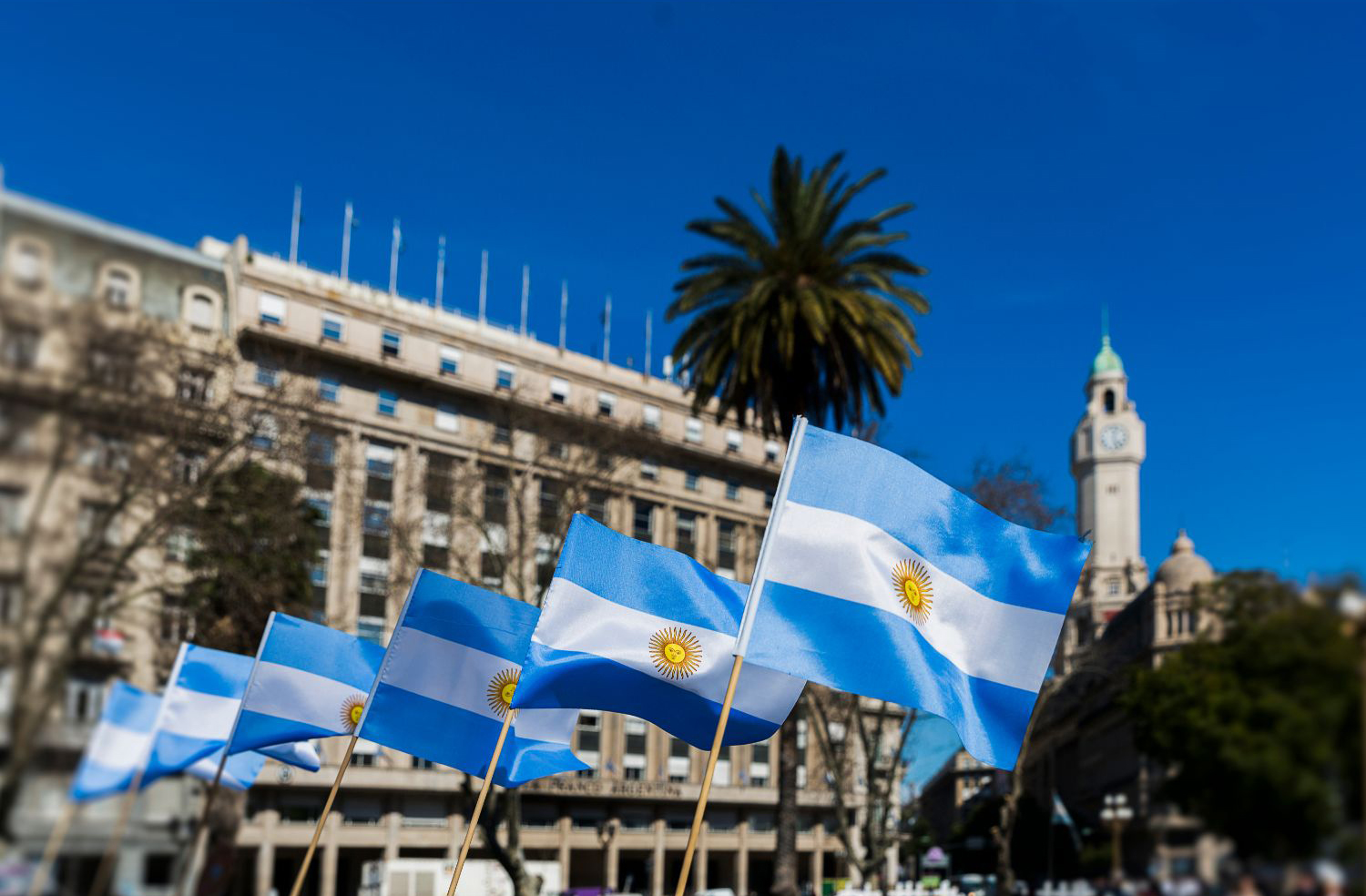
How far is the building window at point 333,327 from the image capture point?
198 feet

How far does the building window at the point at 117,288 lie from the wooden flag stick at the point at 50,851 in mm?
1170

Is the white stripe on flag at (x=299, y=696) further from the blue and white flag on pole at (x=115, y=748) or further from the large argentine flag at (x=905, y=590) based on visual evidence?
the blue and white flag on pole at (x=115, y=748)

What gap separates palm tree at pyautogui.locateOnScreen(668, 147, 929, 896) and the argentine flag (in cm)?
2708

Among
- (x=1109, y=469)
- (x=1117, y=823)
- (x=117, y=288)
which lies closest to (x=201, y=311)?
(x=117, y=288)

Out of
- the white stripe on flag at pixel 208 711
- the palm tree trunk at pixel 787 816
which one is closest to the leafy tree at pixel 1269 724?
the white stripe on flag at pixel 208 711

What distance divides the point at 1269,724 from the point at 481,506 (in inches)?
1892

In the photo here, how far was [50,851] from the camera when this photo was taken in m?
3.25

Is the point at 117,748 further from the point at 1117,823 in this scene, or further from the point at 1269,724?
the point at 1269,724

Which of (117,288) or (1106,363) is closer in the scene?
(117,288)

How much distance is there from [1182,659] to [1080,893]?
4.60ft

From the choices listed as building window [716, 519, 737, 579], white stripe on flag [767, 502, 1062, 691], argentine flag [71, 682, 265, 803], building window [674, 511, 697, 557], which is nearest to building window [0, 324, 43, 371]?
argentine flag [71, 682, 265, 803]

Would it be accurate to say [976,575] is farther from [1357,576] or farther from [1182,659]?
[1357,576]

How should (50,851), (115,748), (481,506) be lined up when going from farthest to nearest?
(481,506), (115,748), (50,851)

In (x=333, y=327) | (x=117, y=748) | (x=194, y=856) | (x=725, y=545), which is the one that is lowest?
(x=194, y=856)
